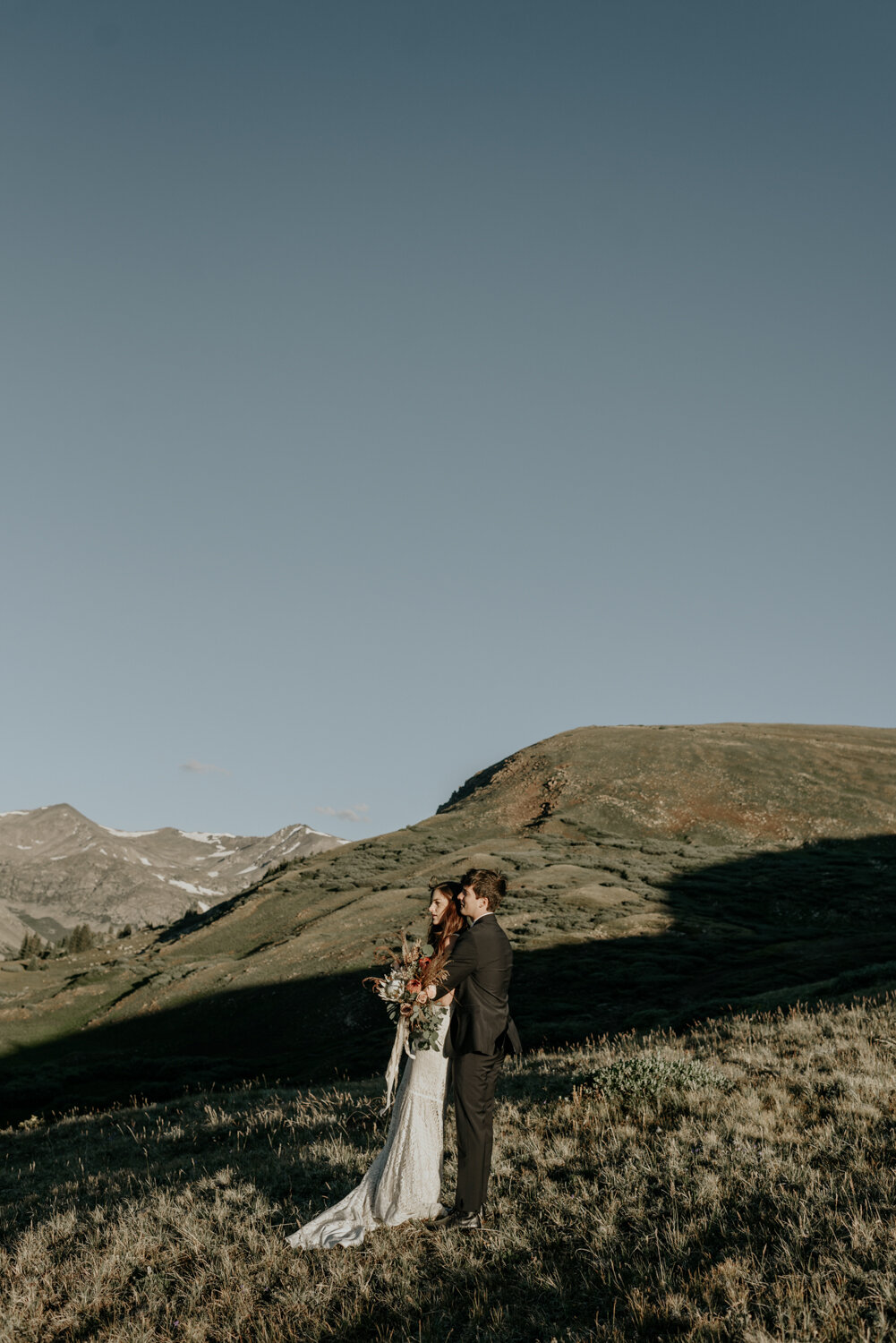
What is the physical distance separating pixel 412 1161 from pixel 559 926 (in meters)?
30.6

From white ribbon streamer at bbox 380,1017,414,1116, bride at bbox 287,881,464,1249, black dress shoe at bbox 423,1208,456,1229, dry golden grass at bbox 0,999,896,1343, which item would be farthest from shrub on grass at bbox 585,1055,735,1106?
white ribbon streamer at bbox 380,1017,414,1116

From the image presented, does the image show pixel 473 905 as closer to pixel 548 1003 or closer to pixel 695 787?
pixel 548 1003

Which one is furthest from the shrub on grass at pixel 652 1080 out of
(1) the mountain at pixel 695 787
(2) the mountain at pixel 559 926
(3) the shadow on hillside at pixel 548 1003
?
(1) the mountain at pixel 695 787

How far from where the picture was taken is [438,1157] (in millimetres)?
6859

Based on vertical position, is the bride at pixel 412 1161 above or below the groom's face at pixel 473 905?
below

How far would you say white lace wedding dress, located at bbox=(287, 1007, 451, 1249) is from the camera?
264 inches

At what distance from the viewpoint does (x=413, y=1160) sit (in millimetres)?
6730

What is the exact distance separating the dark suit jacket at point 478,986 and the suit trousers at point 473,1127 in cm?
14

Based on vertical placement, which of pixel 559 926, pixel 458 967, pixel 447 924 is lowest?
pixel 559 926

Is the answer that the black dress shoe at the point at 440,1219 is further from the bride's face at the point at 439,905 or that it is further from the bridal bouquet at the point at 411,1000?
the bride's face at the point at 439,905

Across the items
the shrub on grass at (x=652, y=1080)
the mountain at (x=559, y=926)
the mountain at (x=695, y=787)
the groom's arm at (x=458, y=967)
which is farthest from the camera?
Result: the mountain at (x=695, y=787)

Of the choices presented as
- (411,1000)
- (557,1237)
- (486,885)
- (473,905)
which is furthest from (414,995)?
(557,1237)

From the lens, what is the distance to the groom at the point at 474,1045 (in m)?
6.57

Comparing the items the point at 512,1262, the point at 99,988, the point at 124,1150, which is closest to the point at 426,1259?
the point at 512,1262
